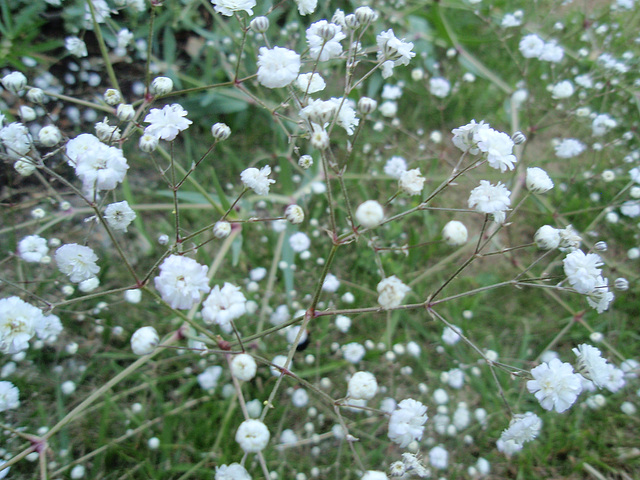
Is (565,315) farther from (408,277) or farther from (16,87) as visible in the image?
(16,87)

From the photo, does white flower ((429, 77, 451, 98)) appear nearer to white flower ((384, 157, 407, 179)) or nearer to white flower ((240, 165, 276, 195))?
white flower ((384, 157, 407, 179))

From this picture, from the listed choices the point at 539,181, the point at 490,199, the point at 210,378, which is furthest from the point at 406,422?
the point at 210,378

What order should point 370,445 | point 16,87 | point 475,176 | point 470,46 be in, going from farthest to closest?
point 470,46 < point 475,176 < point 370,445 < point 16,87

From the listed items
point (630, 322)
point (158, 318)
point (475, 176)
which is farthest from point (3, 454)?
point (630, 322)

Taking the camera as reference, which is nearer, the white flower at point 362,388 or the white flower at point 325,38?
the white flower at point 362,388

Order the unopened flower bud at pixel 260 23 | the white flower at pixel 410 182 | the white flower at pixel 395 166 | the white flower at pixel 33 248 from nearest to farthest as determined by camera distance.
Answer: the white flower at pixel 410 182 → the unopened flower bud at pixel 260 23 → the white flower at pixel 33 248 → the white flower at pixel 395 166

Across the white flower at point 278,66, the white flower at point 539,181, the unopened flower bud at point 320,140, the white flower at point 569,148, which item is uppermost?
the white flower at point 278,66

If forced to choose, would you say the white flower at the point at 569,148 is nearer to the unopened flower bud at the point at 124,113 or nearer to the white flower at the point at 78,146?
the unopened flower bud at the point at 124,113

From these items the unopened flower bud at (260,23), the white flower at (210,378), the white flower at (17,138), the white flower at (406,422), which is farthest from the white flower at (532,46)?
the white flower at (17,138)
